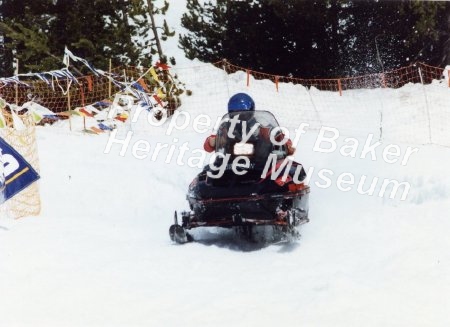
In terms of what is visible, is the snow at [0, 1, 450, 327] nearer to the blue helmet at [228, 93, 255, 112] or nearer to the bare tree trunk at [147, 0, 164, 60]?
the blue helmet at [228, 93, 255, 112]

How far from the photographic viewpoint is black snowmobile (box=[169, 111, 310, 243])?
647cm

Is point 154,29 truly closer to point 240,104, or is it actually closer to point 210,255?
point 240,104

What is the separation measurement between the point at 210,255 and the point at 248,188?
0.89 meters

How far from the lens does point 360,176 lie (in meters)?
9.33

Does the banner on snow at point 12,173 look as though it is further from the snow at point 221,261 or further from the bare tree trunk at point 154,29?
the bare tree trunk at point 154,29

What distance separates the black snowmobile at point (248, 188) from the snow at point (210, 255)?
0.98ft

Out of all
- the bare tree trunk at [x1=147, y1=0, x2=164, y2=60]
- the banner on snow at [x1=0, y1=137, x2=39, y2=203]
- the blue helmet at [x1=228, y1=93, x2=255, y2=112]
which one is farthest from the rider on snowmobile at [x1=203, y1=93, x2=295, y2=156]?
the bare tree trunk at [x1=147, y1=0, x2=164, y2=60]

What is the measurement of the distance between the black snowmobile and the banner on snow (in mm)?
2162

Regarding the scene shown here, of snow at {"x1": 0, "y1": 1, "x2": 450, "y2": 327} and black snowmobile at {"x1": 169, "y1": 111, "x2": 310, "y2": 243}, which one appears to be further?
black snowmobile at {"x1": 169, "y1": 111, "x2": 310, "y2": 243}

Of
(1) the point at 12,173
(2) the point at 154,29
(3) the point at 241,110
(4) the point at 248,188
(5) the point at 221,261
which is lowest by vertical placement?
(5) the point at 221,261

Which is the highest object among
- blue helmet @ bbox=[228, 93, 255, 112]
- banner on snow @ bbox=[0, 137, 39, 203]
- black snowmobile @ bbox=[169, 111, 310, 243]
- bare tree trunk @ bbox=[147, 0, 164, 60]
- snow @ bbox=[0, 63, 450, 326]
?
bare tree trunk @ bbox=[147, 0, 164, 60]

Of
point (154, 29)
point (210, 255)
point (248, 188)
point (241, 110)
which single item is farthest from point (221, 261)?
point (154, 29)

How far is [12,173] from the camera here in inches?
295

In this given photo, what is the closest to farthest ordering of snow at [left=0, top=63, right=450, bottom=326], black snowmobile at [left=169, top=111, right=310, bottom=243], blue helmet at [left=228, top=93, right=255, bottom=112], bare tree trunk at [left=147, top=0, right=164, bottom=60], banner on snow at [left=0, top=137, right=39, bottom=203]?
1. snow at [left=0, top=63, right=450, bottom=326]
2. black snowmobile at [left=169, top=111, right=310, bottom=243]
3. banner on snow at [left=0, top=137, right=39, bottom=203]
4. blue helmet at [left=228, top=93, right=255, bottom=112]
5. bare tree trunk at [left=147, top=0, right=164, bottom=60]
